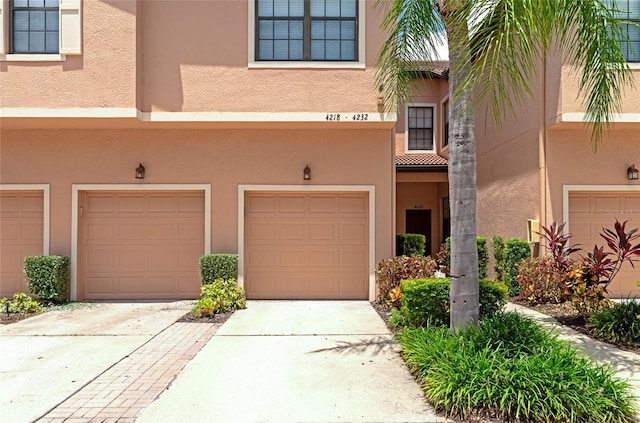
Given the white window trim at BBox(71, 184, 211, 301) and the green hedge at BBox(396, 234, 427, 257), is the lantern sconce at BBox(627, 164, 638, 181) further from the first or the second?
the white window trim at BBox(71, 184, 211, 301)

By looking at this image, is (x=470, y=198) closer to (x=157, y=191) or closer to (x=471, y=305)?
(x=471, y=305)

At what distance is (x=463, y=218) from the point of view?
16.1ft

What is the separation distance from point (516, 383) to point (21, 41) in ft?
35.2

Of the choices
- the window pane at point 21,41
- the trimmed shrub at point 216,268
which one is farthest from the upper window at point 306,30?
the window pane at point 21,41

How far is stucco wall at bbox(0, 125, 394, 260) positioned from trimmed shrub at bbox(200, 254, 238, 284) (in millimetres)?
461

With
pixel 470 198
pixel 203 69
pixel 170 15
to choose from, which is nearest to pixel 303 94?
pixel 203 69

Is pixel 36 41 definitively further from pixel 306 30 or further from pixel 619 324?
pixel 619 324

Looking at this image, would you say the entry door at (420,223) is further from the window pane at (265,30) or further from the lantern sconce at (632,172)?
the window pane at (265,30)

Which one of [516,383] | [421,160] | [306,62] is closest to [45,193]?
[306,62]

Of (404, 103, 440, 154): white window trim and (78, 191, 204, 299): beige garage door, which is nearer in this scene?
(78, 191, 204, 299): beige garage door

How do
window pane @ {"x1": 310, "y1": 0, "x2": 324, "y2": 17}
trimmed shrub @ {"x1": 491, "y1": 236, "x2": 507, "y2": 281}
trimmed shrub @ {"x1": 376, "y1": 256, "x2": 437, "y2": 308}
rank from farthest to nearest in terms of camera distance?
trimmed shrub @ {"x1": 491, "y1": 236, "x2": 507, "y2": 281}, window pane @ {"x1": 310, "y1": 0, "x2": 324, "y2": 17}, trimmed shrub @ {"x1": 376, "y1": 256, "x2": 437, "y2": 308}

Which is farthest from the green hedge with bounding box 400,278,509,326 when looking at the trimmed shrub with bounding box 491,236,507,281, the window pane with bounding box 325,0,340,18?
the window pane with bounding box 325,0,340,18

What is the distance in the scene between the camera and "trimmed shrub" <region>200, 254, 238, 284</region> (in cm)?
854

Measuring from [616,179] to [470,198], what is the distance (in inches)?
266
